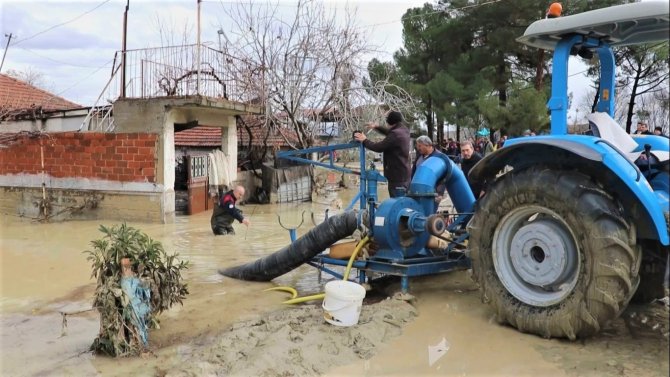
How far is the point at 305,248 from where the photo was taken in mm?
6023

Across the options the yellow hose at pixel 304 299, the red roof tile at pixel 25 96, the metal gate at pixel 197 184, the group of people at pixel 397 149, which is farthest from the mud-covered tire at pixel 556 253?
the red roof tile at pixel 25 96

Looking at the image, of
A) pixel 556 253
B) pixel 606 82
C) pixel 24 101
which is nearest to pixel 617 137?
pixel 606 82

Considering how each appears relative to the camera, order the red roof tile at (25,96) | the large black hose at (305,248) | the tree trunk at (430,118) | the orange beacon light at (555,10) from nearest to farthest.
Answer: the orange beacon light at (555,10) → the large black hose at (305,248) → the red roof tile at (25,96) → the tree trunk at (430,118)

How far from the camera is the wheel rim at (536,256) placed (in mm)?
3869

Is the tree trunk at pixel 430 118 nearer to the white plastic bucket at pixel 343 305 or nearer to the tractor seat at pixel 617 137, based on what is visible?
the tractor seat at pixel 617 137

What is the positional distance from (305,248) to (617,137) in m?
3.25

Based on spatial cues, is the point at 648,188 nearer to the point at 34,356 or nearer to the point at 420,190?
the point at 420,190

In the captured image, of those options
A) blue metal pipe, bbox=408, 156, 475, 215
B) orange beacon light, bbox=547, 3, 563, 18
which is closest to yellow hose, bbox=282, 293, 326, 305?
blue metal pipe, bbox=408, 156, 475, 215

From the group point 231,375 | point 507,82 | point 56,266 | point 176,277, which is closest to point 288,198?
point 56,266

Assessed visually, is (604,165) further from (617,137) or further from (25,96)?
(25,96)

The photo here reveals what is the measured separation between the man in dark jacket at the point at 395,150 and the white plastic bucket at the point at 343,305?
2.00 meters

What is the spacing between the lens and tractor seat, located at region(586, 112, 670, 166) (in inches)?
152

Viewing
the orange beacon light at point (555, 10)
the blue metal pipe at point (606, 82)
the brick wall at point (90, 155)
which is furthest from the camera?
the brick wall at point (90, 155)

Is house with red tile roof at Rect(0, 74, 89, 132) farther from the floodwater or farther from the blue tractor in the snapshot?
the blue tractor
